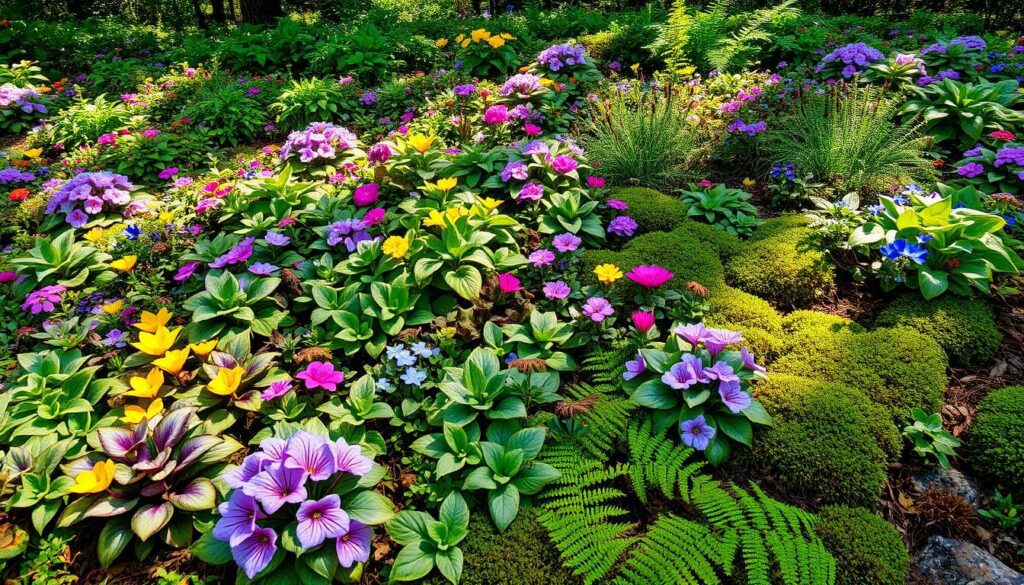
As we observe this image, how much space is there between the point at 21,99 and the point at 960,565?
31.3 ft

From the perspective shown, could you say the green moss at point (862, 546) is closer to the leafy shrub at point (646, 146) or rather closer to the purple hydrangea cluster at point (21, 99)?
the leafy shrub at point (646, 146)

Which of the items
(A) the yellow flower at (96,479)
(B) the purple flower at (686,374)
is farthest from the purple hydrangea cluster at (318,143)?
(B) the purple flower at (686,374)

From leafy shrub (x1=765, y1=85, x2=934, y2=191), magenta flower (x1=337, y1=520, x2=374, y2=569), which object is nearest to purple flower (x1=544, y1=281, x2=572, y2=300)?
magenta flower (x1=337, y1=520, x2=374, y2=569)

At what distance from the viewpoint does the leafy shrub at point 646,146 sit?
4438mm

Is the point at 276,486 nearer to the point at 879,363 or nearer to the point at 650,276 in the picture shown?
the point at 650,276

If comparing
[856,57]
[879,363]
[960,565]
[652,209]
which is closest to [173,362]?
[652,209]

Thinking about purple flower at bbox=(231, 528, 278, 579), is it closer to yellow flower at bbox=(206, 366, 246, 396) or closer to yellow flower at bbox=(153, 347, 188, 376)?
yellow flower at bbox=(206, 366, 246, 396)

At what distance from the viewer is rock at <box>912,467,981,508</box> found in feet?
7.16

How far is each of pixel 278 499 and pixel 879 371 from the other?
9.07ft

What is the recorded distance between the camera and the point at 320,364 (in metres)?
2.48

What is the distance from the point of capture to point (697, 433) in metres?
2.27

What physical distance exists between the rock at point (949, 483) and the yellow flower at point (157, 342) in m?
3.51

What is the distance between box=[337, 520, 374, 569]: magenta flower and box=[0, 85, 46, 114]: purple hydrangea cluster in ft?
25.1

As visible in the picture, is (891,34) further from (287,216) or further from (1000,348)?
(287,216)
